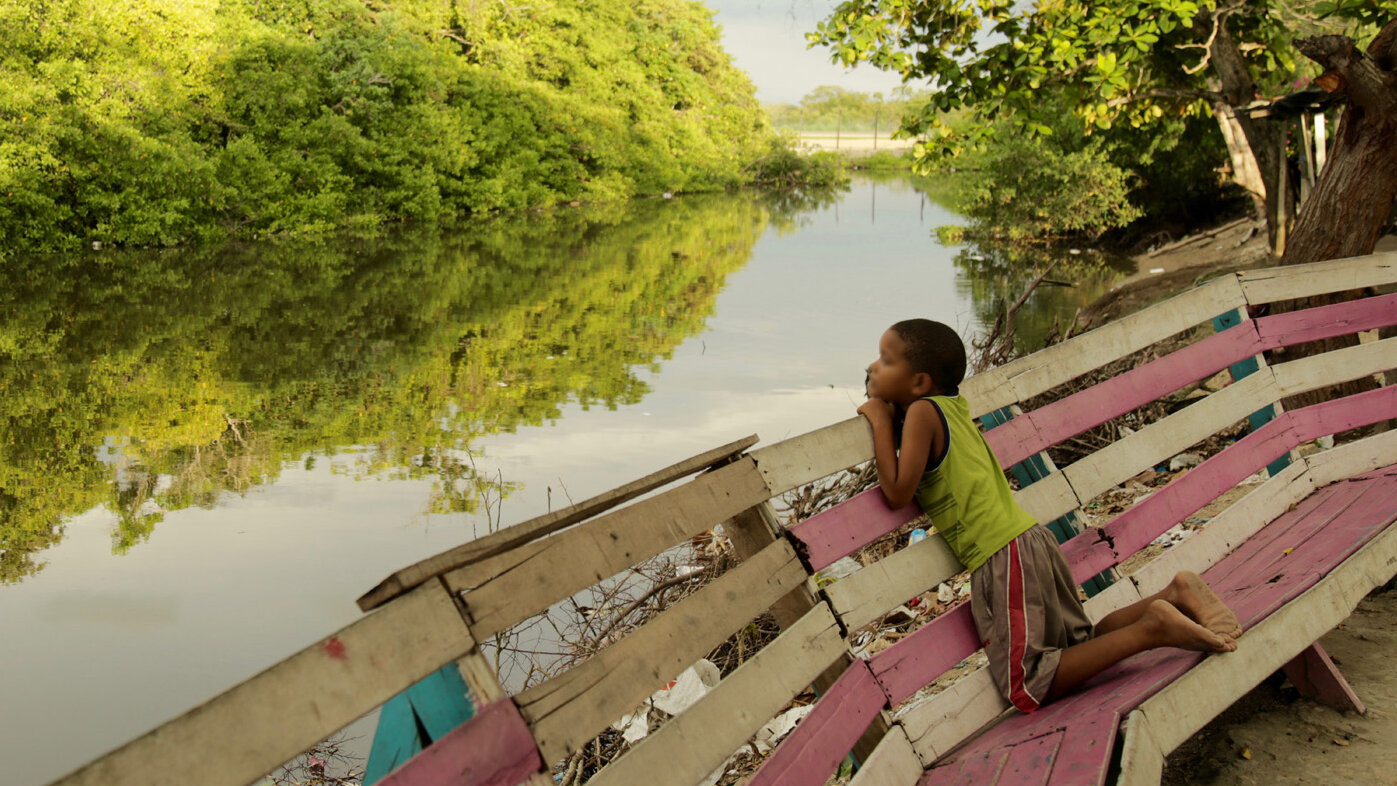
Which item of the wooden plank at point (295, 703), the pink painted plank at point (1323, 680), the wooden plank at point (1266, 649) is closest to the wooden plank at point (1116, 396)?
the wooden plank at point (1266, 649)

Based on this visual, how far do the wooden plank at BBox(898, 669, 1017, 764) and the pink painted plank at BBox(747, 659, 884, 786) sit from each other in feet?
0.54

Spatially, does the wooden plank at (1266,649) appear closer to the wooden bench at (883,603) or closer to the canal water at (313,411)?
the wooden bench at (883,603)

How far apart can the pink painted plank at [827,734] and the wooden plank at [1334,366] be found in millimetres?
2546

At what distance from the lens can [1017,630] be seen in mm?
2941

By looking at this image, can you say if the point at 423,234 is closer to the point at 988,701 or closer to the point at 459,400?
the point at 459,400

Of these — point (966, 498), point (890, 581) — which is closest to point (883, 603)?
point (890, 581)

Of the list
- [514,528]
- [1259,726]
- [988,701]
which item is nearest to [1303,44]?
[1259,726]

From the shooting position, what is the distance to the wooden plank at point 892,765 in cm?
258

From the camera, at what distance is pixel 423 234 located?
30.6m

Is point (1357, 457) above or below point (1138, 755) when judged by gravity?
below

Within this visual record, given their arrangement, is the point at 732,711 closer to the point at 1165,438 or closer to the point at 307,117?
the point at 1165,438

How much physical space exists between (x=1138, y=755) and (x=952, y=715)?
62 centimetres

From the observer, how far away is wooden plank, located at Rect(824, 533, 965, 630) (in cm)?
272

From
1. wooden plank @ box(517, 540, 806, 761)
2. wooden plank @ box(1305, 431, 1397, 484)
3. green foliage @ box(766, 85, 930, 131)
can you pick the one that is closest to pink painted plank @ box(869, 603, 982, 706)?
wooden plank @ box(517, 540, 806, 761)
